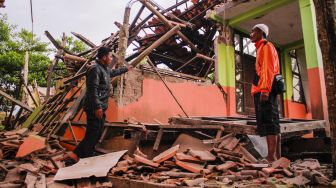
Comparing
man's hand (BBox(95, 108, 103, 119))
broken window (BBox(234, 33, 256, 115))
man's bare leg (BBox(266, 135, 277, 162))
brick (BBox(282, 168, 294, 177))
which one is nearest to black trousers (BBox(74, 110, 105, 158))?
man's hand (BBox(95, 108, 103, 119))

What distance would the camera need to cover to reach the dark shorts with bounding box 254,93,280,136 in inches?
153

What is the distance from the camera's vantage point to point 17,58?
19.0 metres

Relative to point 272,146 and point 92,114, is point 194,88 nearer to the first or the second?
point 92,114

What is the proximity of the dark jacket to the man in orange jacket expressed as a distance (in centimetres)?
246

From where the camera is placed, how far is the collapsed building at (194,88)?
4949 millimetres

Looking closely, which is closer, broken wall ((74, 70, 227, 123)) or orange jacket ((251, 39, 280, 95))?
orange jacket ((251, 39, 280, 95))

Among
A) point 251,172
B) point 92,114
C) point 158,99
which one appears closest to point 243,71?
point 158,99

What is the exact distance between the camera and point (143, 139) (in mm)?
4832

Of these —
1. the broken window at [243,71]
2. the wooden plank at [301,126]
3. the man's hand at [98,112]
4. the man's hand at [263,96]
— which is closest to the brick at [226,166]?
the man's hand at [263,96]

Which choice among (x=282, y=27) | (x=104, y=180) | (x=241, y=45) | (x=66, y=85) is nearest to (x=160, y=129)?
(x=104, y=180)

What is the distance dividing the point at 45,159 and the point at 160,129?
197 centimetres

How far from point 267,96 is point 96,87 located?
2.65m

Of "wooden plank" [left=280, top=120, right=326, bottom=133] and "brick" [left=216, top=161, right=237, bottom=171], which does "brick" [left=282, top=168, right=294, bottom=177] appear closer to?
"brick" [left=216, top=161, right=237, bottom=171]

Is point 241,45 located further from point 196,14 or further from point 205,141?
point 205,141
